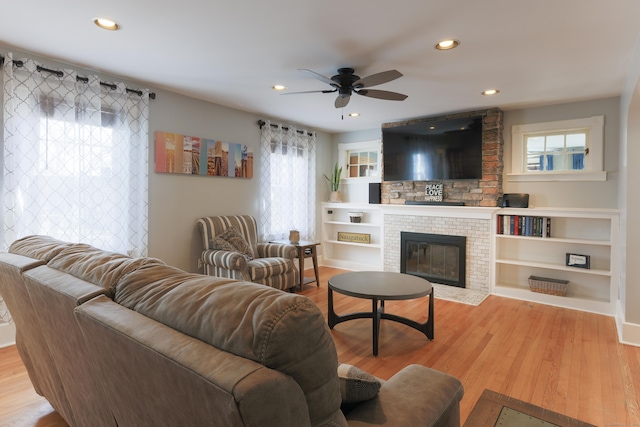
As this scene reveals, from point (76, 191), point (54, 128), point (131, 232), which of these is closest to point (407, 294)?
point (131, 232)

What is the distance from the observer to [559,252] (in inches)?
162

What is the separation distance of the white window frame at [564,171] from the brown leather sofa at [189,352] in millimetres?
3869

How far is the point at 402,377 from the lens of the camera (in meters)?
1.25

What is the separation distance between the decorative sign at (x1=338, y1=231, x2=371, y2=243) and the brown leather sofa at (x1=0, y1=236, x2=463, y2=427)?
4.37 meters

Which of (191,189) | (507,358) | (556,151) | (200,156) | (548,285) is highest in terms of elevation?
(556,151)

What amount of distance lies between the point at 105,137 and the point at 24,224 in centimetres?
100

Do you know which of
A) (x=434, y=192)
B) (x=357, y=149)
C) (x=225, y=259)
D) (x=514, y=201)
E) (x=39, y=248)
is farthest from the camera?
(x=357, y=149)

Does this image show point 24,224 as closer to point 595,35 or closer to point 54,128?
point 54,128

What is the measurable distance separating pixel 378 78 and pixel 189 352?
247 cm

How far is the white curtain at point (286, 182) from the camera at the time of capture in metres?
4.87

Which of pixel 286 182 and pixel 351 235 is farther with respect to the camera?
pixel 351 235

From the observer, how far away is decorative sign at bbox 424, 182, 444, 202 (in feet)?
16.0

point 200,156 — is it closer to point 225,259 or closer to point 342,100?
point 225,259

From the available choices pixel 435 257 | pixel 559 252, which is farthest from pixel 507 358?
pixel 435 257
